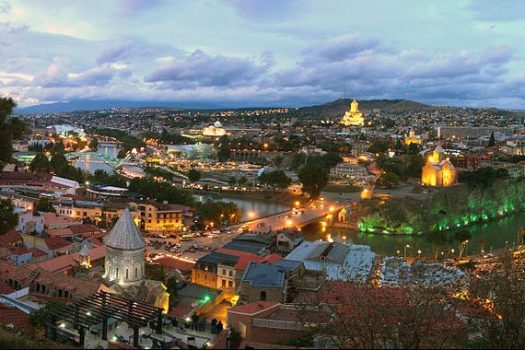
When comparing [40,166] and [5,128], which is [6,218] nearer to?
[5,128]

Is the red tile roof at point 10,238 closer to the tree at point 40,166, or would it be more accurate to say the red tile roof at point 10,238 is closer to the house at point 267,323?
the house at point 267,323

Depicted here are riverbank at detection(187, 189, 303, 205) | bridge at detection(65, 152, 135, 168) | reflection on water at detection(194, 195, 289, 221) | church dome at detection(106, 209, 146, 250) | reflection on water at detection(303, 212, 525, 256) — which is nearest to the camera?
church dome at detection(106, 209, 146, 250)

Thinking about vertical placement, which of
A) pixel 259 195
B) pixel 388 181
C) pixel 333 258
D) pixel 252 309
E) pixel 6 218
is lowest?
pixel 259 195

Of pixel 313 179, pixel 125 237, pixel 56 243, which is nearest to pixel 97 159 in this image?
pixel 313 179

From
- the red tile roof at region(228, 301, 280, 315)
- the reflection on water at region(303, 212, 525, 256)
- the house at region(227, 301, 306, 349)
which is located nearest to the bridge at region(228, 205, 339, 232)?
the reflection on water at region(303, 212, 525, 256)

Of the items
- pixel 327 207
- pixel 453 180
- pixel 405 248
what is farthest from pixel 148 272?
pixel 453 180

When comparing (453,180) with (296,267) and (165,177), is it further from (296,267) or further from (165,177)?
(296,267)

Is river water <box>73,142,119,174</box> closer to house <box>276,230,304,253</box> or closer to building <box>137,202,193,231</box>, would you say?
building <box>137,202,193,231</box>

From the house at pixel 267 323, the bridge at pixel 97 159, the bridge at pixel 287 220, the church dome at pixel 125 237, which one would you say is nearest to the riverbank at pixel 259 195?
the bridge at pixel 287 220
